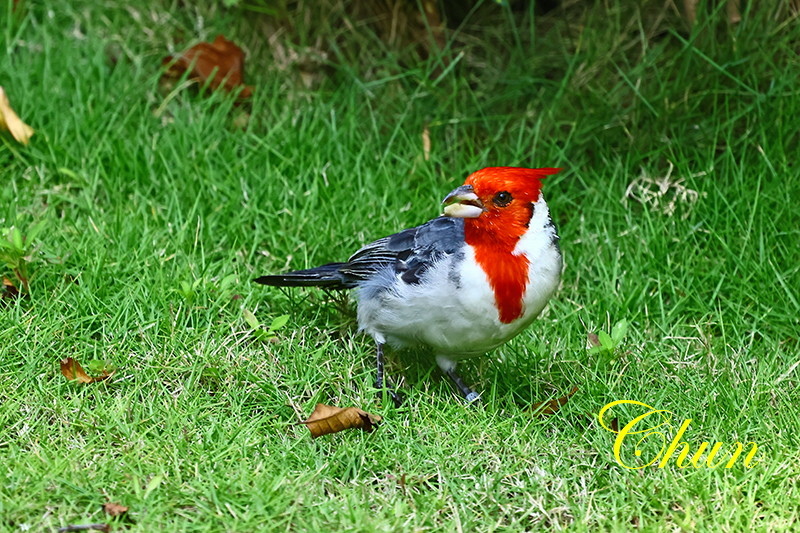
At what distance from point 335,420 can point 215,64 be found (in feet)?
7.95

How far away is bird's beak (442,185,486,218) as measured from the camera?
10.4 feet

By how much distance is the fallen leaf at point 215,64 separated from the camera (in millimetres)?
4938

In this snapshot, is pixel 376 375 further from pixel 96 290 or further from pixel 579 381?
pixel 96 290

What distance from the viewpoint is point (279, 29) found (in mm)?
5141

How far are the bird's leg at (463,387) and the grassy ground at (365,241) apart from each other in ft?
0.25

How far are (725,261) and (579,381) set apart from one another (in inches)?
39.1

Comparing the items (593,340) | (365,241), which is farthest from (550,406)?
(365,241)

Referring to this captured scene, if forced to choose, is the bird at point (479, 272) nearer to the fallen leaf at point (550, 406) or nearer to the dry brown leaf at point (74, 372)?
the fallen leaf at point (550, 406)

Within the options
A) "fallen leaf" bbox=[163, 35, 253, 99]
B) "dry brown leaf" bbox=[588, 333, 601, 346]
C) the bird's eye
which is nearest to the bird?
the bird's eye

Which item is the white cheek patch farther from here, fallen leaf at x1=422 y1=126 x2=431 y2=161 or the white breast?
fallen leaf at x1=422 y1=126 x2=431 y2=161

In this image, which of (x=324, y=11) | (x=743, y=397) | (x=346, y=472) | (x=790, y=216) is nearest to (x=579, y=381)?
(x=743, y=397)

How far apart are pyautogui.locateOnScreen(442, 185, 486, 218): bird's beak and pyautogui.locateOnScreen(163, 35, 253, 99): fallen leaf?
203cm

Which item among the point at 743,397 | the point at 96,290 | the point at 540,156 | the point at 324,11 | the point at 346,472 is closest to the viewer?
the point at 346,472

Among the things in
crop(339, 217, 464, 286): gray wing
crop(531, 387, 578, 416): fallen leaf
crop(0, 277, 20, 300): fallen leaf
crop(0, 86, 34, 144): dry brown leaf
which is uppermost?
crop(0, 86, 34, 144): dry brown leaf
